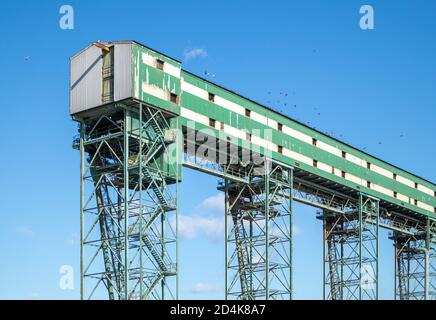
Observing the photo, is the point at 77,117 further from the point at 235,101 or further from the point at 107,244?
the point at 235,101

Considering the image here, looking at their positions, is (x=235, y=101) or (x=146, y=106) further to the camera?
(x=235, y=101)

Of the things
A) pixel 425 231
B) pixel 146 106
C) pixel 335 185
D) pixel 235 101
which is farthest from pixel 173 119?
pixel 425 231

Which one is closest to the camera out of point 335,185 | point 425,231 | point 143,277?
point 143,277

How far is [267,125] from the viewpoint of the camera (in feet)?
250

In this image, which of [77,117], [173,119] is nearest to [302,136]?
[173,119]

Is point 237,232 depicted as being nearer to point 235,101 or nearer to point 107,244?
point 235,101

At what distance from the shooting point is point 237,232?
77750 mm

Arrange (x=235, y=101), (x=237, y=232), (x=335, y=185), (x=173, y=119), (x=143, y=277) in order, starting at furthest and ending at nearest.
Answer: (x=335, y=185) < (x=237, y=232) < (x=235, y=101) < (x=173, y=119) < (x=143, y=277)

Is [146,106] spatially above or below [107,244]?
above
